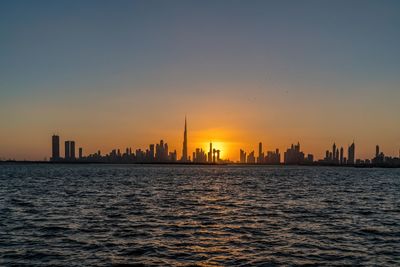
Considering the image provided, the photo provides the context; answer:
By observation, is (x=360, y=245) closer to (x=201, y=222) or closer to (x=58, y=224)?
(x=201, y=222)

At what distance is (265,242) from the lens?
28.1 meters

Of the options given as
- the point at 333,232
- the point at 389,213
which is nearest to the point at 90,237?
the point at 333,232

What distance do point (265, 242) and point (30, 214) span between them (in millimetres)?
24450

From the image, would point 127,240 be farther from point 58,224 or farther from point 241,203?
point 241,203

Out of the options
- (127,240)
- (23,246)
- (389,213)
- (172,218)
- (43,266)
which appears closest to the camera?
(43,266)

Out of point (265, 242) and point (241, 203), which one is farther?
point (241, 203)

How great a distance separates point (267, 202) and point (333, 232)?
2228 cm

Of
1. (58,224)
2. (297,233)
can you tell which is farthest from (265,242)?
(58,224)

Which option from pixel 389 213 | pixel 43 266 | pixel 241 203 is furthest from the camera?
pixel 241 203

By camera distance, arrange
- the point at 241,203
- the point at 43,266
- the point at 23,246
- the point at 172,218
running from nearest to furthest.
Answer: the point at 43,266 → the point at 23,246 → the point at 172,218 → the point at 241,203

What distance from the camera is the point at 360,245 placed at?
91.2 feet

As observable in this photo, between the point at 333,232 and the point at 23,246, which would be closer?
the point at 23,246

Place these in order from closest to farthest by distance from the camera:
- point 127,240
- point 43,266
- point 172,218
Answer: point 43,266
point 127,240
point 172,218

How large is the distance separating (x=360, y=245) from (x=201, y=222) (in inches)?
540
